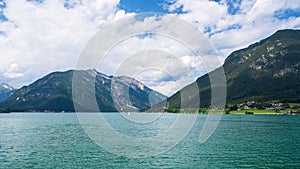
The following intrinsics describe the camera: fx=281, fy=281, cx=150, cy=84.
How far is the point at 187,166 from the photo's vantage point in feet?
111

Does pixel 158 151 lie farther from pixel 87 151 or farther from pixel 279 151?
pixel 279 151

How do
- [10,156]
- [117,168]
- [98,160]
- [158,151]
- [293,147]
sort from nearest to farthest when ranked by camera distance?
[117,168]
[98,160]
[10,156]
[158,151]
[293,147]

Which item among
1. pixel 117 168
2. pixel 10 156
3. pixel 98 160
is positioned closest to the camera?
pixel 117 168

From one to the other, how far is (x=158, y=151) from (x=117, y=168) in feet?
41.3

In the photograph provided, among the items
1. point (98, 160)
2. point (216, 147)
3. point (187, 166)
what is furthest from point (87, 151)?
point (216, 147)

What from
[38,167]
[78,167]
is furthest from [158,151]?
[38,167]

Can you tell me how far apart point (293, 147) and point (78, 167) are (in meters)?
36.0

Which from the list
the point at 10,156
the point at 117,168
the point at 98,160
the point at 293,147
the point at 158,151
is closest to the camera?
the point at 117,168

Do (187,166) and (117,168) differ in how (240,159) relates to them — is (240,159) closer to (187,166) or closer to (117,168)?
(187,166)

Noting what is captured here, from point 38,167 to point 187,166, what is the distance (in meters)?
17.5

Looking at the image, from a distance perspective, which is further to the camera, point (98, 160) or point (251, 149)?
point (251, 149)

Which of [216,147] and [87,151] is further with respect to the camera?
[216,147]

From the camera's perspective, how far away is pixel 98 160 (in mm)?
37062

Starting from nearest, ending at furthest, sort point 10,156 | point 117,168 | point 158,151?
1. point 117,168
2. point 10,156
3. point 158,151
